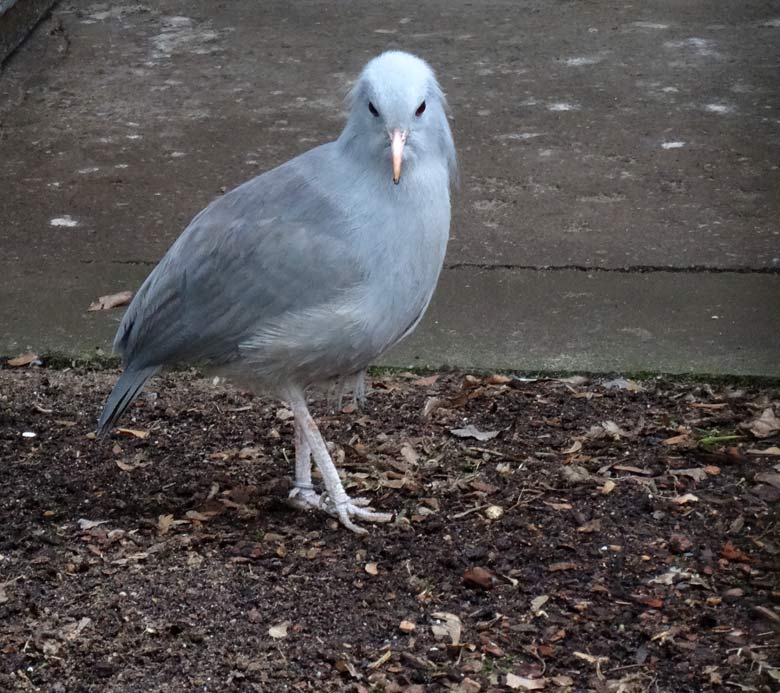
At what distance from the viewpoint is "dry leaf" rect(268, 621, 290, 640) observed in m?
3.50

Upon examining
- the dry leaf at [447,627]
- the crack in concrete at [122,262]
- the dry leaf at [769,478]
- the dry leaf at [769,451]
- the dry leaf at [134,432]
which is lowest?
the dry leaf at [769,451]

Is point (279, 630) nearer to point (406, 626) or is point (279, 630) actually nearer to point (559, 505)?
point (406, 626)

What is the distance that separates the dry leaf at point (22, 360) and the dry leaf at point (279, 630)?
6.28 ft

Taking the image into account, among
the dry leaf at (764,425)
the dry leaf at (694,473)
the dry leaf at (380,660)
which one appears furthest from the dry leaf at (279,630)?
the dry leaf at (764,425)

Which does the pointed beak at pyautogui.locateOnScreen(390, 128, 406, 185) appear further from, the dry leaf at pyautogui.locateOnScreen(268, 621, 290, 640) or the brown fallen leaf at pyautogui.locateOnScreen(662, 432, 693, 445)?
the brown fallen leaf at pyautogui.locateOnScreen(662, 432, 693, 445)

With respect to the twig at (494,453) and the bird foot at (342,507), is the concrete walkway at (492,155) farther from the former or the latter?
the bird foot at (342,507)

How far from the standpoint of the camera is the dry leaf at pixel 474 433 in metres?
4.52

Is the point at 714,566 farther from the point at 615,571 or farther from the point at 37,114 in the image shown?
the point at 37,114

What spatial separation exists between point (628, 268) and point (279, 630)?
2623 millimetres

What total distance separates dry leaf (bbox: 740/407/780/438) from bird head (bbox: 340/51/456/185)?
1.45 meters

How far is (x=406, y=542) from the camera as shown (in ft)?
13.0

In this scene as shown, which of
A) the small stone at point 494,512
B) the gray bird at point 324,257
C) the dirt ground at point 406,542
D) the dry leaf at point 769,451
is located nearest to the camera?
the dirt ground at point 406,542

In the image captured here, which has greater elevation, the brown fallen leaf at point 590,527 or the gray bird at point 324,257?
the gray bird at point 324,257

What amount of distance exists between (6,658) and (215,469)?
1150 millimetres
